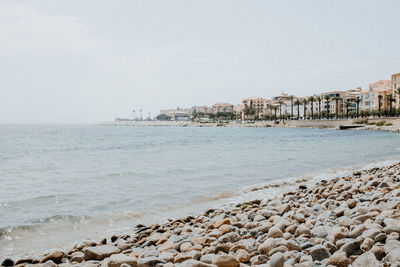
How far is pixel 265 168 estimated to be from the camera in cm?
1596

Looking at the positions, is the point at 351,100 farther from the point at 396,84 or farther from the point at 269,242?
the point at 269,242

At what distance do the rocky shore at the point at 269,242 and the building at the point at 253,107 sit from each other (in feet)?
495

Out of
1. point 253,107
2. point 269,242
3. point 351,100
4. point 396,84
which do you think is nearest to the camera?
point 269,242

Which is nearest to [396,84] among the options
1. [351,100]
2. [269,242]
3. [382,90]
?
[382,90]

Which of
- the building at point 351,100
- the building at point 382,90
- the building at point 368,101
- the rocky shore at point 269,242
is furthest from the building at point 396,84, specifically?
the rocky shore at point 269,242

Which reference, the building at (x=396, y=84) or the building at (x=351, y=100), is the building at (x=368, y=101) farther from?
the building at (x=396, y=84)

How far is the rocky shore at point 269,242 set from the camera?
3635mm

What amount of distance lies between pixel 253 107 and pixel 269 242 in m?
171

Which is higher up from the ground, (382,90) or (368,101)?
(382,90)

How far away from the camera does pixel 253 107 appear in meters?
173

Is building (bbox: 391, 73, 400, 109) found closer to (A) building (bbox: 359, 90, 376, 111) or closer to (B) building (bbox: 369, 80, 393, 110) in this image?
(B) building (bbox: 369, 80, 393, 110)

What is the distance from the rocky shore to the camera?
3.63 m

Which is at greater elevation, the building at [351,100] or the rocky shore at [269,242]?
the building at [351,100]

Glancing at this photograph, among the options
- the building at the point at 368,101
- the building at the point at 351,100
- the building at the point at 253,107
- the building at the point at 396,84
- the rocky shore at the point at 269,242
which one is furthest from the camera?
the building at the point at 253,107
